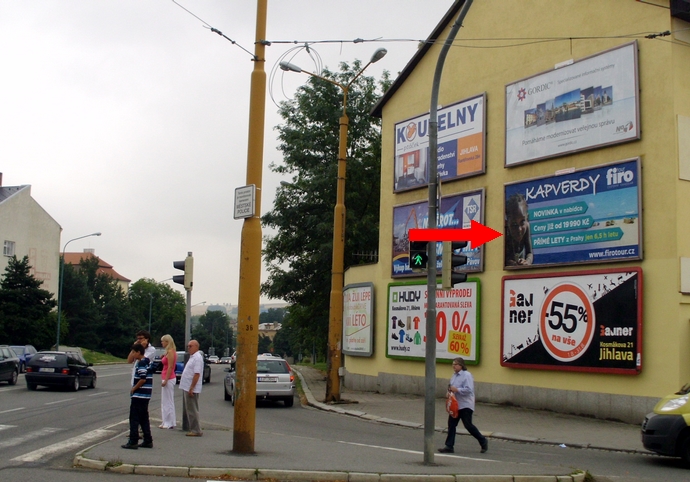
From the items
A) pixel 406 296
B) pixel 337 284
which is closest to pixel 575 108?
pixel 337 284

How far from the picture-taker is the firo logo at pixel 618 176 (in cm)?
1739

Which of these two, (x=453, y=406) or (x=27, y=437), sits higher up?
(x=453, y=406)

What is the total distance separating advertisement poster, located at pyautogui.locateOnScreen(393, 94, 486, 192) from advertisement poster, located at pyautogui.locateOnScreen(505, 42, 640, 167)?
136 cm

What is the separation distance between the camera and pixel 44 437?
42.0 feet

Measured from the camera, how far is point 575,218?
18531mm

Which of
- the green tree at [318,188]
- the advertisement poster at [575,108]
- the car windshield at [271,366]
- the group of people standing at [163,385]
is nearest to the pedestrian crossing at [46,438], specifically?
the group of people standing at [163,385]

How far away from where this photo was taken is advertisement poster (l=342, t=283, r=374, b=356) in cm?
2617

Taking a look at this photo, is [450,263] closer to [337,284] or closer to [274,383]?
[337,284]

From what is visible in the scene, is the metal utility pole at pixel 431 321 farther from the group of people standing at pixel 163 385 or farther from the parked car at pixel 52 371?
the parked car at pixel 52 371

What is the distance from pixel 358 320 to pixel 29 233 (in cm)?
5118

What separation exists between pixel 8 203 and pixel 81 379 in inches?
1752

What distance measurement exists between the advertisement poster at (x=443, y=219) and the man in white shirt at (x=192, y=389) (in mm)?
8211

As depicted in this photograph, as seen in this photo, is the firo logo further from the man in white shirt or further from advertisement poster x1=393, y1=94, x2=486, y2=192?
the man in white shirt

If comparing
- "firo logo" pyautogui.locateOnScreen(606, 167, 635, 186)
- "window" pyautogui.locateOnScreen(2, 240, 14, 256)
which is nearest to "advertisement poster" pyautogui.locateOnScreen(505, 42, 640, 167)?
"firo logo" pyautogui.locateOnScreen(606, 167, 635, 186)
